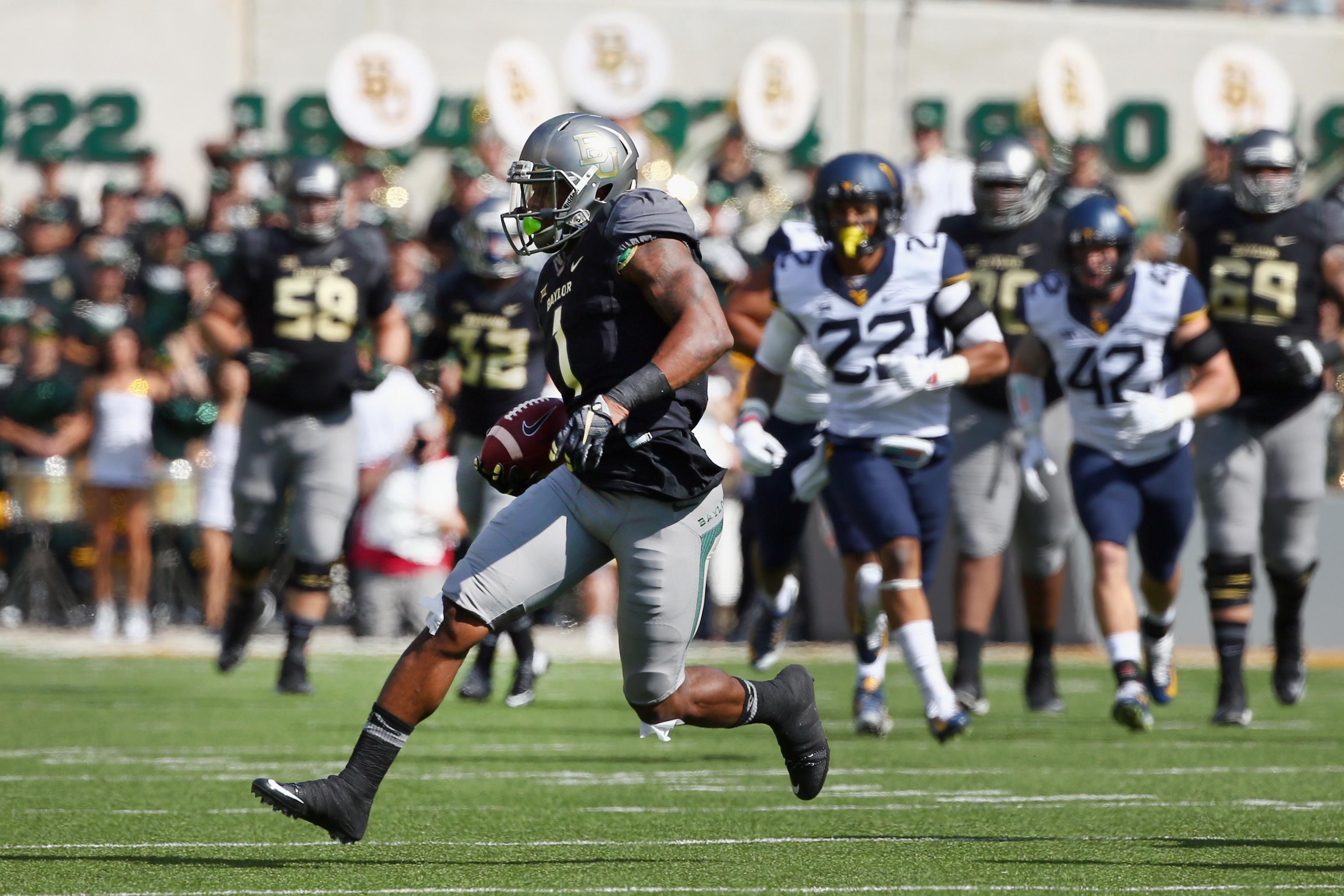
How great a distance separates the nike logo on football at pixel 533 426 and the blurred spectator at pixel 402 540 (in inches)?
308

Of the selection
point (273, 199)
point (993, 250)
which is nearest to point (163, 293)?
point (273, 199)

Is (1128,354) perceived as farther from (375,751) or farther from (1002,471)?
(375,751)

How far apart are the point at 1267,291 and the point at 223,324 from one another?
4362 millimetres

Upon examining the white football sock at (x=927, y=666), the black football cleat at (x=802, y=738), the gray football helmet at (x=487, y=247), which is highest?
the gray football helmet at (x=487, y=247)

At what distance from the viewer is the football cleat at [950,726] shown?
261 inches

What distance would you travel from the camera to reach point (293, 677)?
29.4 feet

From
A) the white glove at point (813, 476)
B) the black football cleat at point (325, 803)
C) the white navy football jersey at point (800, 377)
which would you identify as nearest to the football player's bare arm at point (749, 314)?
the white navy football jersey at point (800, 377)

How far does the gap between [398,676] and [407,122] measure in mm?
12134

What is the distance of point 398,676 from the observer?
14.9 ft

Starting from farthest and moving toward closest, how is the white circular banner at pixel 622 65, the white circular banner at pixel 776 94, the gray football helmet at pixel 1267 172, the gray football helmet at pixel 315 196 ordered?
1. the white circular banner at pixel 776 94
2. the white circular banner at pixel 622 65
3. the gray football helmet at pixel 315 196
4. the gray football helmet at pixel 1267 172

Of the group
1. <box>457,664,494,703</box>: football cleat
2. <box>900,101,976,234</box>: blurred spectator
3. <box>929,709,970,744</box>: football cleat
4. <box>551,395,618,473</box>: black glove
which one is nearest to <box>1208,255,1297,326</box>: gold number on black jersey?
<box>929,709,970,744</box>: football cleat

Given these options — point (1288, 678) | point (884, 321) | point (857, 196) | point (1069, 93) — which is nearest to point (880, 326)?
point (884, 321)

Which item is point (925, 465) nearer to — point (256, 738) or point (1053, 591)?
point (1053, 591)

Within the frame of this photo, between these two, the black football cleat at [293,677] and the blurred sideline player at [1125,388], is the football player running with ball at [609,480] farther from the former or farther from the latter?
the black football cleat at [293,677]
